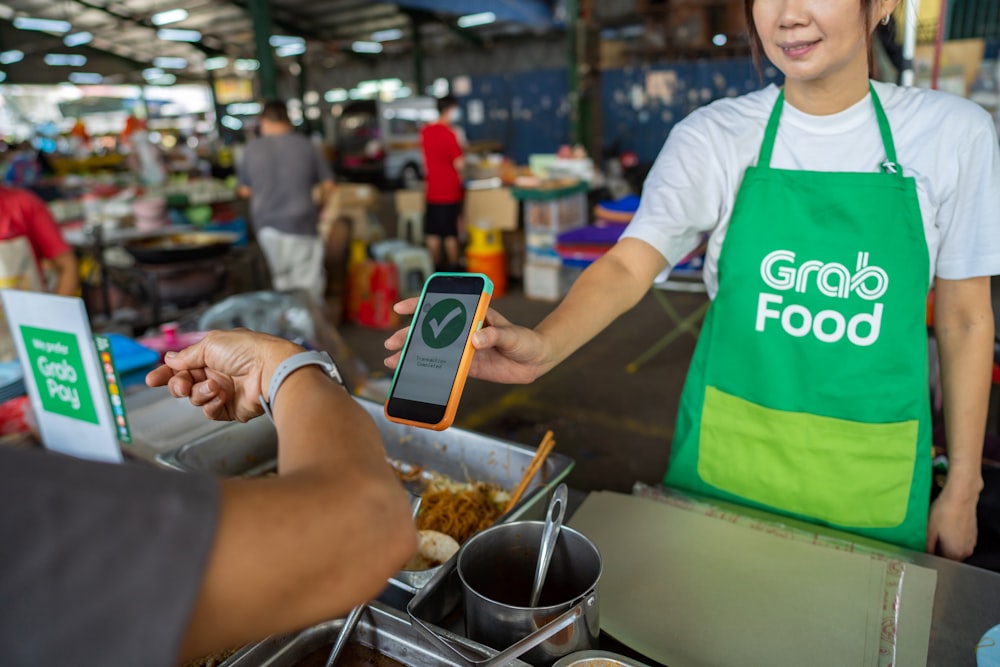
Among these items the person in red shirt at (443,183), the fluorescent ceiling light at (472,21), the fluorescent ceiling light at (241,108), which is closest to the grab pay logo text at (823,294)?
the person in red shirt at (443,183)

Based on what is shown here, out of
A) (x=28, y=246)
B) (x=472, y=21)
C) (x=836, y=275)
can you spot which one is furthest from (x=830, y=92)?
(x=472, y=21)

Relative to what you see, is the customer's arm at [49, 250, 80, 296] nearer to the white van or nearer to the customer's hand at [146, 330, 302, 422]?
the customer's hand at [146, 330, 302, 422]

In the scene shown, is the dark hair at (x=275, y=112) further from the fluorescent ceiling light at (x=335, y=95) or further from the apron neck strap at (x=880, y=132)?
the fluorescent ceiling light at (x=335, y=95)

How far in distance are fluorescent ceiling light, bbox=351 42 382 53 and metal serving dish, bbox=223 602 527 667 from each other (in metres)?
19.8

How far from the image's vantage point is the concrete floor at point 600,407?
3.63 meters

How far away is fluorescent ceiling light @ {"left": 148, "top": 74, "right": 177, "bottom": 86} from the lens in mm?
23069

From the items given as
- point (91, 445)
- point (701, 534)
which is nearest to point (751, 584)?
point (701, 534)

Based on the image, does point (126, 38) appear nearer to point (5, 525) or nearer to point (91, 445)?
point (91, 445)

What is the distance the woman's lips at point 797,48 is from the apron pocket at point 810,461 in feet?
2.09

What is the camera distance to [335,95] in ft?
71.2

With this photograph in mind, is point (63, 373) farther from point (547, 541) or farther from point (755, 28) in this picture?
point (755, 28)

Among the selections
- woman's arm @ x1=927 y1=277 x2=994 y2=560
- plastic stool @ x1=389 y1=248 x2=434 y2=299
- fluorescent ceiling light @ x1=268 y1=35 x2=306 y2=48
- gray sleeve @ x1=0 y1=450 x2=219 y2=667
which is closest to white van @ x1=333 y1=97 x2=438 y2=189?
→ fluorescent ceiling light @ x1=268 y1=35 x2=306 y2=48

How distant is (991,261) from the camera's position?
1213mm

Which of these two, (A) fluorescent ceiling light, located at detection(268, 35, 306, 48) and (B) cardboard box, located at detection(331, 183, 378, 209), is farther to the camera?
(A) fluorescent ceiling light, located at detection(268, 35, 306, 48)
